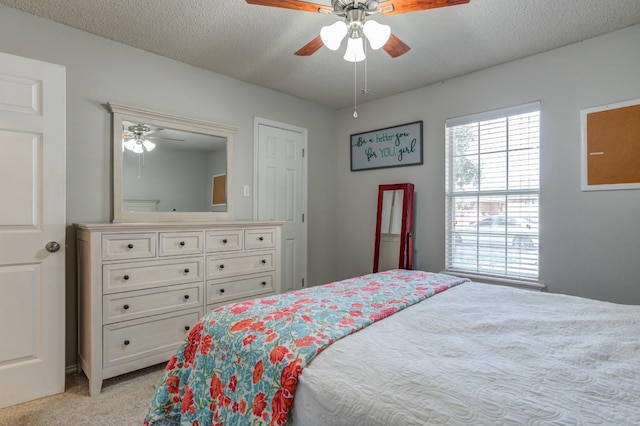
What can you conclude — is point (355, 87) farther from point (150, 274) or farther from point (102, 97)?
point (150, 274)

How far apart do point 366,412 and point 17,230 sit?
2272 mm

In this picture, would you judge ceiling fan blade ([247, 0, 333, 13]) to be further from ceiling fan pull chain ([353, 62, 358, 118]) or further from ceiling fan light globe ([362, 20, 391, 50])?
ceiling fan pull chain ([353, 62, 358, 118])

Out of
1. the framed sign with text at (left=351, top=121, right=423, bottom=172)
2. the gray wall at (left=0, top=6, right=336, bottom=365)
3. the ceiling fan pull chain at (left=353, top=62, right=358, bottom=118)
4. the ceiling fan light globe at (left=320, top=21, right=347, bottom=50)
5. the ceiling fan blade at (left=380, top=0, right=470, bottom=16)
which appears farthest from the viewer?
the framed sign with text at (left=351, top=121, right=423, bottom=172)

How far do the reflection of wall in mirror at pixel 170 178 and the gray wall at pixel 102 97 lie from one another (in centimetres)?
16

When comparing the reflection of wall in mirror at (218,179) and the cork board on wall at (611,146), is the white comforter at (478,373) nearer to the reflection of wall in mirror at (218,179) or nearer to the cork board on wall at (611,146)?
the cork board on wall at (611,146)

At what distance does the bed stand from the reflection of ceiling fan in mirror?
1.88m

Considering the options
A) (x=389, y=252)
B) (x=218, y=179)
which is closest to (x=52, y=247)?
(x=218, y=179)

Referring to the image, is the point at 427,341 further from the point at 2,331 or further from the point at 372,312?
the point at 2,331

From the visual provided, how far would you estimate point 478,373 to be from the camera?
88 centimetres

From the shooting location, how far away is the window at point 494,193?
9.30 feet

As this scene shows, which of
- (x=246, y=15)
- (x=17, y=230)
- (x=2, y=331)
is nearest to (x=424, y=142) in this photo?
(x=246, y=15)

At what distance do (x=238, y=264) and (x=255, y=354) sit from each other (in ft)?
5.58

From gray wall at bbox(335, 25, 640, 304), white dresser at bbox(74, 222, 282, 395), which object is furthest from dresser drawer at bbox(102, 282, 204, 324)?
gray wall at bbox(335, 25, 640, 304)

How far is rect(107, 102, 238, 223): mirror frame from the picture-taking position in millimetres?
2547
